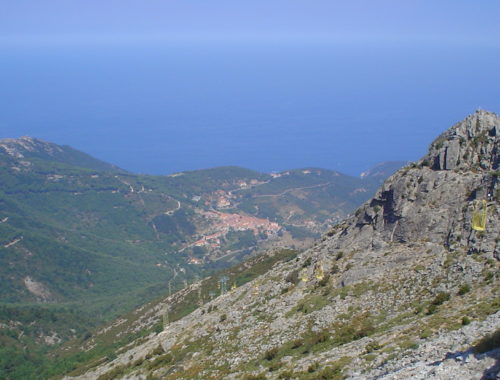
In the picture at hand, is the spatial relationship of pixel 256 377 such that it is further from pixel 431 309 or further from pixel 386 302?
pixel 431 309

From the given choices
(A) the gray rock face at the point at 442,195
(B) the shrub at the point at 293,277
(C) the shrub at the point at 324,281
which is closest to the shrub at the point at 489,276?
(A) the gray rock face at the point at 442,195

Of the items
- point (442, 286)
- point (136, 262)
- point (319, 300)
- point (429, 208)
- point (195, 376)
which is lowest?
point (136, 262)

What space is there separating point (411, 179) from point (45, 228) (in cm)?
16367

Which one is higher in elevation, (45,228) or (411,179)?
(411,179)

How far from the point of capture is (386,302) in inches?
1302

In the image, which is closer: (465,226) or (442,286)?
(442,286)

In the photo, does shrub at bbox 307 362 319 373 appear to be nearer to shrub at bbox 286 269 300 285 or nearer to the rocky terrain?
the rocky terrain

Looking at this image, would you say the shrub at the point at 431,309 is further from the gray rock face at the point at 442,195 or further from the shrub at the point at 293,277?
the shrub at the point at 293,277

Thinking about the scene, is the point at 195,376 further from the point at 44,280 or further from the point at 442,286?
the point at 44,280

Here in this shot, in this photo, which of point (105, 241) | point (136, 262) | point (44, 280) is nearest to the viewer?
point (44, 280)

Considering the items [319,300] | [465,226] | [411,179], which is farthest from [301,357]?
[411,179]

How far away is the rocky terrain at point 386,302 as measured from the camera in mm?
24062

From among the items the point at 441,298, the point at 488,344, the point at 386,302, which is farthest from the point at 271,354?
the point at 488,344

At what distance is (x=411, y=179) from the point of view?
41.7 metres
